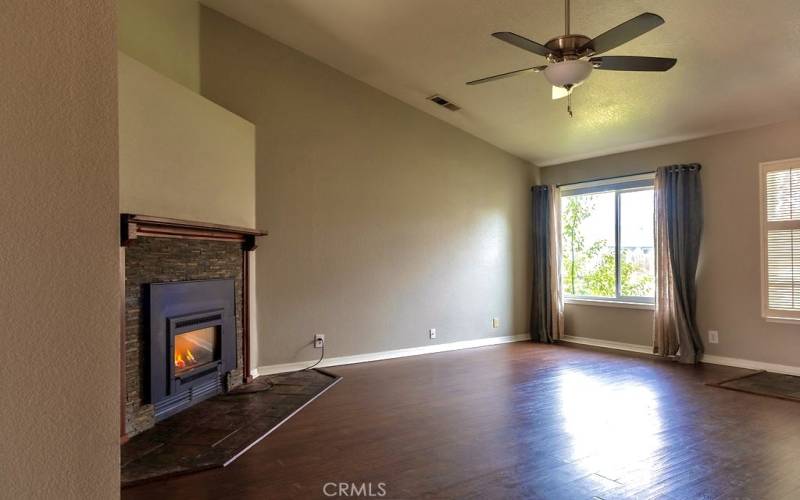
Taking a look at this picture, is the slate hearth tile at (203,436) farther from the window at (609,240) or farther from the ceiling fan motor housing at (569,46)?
the window at (609,240)

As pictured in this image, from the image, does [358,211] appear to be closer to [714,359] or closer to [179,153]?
[179,153]

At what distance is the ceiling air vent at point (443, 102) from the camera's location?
18.5ft

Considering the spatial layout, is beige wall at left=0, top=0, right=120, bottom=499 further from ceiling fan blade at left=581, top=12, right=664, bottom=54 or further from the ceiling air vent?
the ceiling air vent

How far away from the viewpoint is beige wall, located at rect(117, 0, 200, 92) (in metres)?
3.68

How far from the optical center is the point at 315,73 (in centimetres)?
530

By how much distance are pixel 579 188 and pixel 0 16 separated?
23.2 feet

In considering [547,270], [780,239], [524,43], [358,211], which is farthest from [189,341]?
[780,239]

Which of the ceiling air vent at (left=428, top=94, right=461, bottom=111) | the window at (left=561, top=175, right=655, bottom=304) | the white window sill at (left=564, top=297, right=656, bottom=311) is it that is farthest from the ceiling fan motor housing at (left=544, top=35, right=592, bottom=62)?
the white window sill at (left=564, top=297, right=656, bottom=311)

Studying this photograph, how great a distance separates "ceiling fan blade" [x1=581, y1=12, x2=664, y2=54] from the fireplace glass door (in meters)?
3.53

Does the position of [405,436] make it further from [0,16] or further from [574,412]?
[0,16]

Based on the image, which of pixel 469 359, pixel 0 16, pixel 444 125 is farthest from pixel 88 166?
pixel 444 125

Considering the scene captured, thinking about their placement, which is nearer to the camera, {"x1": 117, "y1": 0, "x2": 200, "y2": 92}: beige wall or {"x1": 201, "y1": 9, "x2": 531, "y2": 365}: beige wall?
{"x1": 117, "y1": 0, "x2": 200, "y2": 92}: beige wall

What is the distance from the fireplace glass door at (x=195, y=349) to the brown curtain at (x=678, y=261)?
504cm

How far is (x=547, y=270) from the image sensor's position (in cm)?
708
